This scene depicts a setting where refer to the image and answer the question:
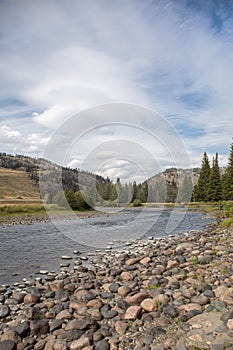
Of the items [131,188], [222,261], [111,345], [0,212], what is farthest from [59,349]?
[131,188]

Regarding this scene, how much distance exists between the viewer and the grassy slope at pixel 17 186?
4275 inches

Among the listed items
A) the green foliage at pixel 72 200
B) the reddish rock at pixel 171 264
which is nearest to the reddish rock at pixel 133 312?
the reddish rock at pixel 171 264

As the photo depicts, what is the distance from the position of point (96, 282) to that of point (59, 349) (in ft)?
11.2

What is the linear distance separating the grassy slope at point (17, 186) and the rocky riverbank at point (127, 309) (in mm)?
96061

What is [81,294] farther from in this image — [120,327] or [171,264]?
[171,264]

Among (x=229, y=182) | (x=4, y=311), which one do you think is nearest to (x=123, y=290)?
(x=4, y=311)

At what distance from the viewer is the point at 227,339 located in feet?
15.9

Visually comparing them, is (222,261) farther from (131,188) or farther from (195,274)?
(131,188)

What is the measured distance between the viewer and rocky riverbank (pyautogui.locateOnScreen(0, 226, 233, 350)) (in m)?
5.38

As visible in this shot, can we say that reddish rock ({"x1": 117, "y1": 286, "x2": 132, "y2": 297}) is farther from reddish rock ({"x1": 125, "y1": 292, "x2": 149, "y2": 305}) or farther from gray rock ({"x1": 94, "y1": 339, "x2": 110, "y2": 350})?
gray rock ({"x1": 94, "y1": 339, "x2": 110, "y2": 350})

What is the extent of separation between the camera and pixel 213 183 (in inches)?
2376

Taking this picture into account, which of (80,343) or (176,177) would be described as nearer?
(80,343)

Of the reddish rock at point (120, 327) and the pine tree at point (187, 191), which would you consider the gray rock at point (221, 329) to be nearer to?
the reddish rock at point (120, 327)

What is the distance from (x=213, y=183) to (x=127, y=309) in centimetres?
5719
